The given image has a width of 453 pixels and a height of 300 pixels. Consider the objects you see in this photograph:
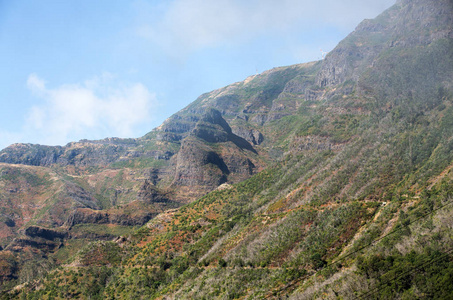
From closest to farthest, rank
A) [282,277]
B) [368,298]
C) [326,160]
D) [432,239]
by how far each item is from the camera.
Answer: [368,298]
[432,239]
[282,277]
[326,160]

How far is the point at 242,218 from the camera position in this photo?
113 metres

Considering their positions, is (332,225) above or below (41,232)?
below

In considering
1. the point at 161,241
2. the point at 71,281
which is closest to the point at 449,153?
the point at 161,241

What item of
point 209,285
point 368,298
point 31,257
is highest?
point 31,257

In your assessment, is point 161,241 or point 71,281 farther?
point 161,241

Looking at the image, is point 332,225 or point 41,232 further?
point 41,232

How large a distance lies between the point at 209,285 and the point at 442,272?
1937 inches

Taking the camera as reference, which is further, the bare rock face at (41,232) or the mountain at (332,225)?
the bare rock face at (41,232)

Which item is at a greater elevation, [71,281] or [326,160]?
[71,281]

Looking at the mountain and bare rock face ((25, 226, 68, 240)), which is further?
bare rock face ((25, 226, 68, 240))

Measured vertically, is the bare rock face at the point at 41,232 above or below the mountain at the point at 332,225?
above

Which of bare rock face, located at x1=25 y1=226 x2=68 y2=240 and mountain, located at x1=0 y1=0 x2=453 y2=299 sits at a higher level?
bare rock face, located at x1=25 y1=226 x2=68 y2=240

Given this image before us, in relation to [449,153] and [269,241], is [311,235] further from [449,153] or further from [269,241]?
[449,153]

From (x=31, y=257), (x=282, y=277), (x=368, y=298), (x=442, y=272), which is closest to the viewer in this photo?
(x=442, y=272)
